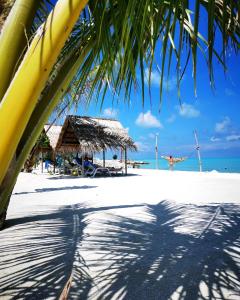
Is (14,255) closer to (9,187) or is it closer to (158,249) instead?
(158,249)

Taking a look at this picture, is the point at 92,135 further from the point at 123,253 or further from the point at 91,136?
the point at 123,253

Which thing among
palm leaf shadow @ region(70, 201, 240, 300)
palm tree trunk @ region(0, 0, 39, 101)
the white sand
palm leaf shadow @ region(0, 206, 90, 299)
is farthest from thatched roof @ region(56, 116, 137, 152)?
palm tree trunk @ region(0, 0, 39, 101)

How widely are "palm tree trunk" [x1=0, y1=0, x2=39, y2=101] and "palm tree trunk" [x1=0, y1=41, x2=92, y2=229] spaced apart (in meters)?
0.35

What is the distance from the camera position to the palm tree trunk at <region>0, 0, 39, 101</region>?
802 millimetres

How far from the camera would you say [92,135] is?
15328mm

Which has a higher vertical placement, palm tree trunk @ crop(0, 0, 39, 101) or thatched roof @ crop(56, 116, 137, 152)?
thatched roof @ crop(56, 116, 137, 152)

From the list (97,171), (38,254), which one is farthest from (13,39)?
(97,171)

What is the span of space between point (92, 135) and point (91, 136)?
0.39ft

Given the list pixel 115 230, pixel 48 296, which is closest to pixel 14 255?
pixel 48 296

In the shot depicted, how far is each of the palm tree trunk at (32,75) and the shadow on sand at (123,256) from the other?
5.31ft

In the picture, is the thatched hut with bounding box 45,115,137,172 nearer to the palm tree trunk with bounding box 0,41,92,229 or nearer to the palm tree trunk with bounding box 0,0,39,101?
the palm tree trunk with bounding box 0,41,92,229

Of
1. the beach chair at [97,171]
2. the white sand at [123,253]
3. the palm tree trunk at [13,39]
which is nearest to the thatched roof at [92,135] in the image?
the beach chair at [97,171]

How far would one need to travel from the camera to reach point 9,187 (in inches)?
49.2

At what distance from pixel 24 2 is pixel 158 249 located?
2911 mm
